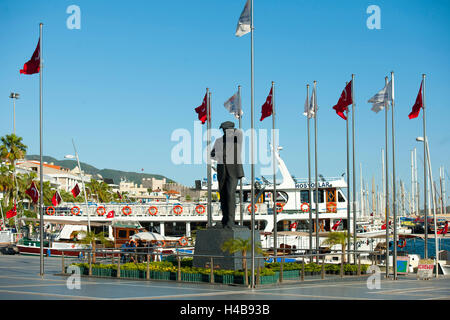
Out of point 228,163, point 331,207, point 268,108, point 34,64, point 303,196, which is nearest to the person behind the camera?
point 228,163

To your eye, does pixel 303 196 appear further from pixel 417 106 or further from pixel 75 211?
pixel 417 106

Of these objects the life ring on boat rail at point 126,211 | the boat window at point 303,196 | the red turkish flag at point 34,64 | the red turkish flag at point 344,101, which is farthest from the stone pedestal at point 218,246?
the life ring on boat rail at point 126,211

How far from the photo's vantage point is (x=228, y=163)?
19.9 metres

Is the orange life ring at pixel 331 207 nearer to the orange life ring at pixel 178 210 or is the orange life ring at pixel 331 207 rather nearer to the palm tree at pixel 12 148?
the orange life ring at pixel 178 210

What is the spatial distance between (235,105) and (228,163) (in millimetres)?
8658

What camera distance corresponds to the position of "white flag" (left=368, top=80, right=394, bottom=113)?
2417 centimetres

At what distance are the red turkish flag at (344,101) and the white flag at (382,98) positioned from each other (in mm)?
2866

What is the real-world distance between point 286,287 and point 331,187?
115ft

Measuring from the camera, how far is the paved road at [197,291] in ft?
45.3

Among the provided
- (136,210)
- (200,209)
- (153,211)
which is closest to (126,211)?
(136,210)

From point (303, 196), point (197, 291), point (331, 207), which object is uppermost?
point (303, 196)

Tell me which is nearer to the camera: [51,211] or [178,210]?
[178,210]
